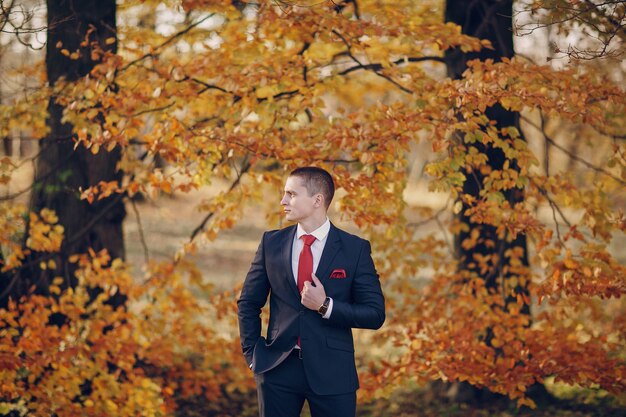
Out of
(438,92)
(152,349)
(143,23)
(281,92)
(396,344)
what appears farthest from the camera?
(143,23)

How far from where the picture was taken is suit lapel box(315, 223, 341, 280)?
3.70m

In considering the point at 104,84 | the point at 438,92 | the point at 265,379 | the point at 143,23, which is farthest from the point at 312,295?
the point at 143,23

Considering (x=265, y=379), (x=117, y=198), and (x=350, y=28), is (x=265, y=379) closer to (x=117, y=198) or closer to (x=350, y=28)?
(x=350, y=28)

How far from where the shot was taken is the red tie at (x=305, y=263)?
12.2ft

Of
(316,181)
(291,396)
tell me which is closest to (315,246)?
(316,181)

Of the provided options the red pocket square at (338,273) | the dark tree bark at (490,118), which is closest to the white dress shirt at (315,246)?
the red pocket square at (338,273)

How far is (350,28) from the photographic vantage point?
5707mm

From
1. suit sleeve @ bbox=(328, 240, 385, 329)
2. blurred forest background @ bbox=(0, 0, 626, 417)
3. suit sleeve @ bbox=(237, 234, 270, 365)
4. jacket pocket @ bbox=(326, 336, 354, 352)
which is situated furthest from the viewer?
blurred forest background @ bbox=(0, 0, 626, 417)

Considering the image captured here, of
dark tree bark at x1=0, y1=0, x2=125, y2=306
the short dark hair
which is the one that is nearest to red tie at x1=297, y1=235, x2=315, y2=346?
the short dark hair

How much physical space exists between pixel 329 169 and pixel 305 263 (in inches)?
77.3

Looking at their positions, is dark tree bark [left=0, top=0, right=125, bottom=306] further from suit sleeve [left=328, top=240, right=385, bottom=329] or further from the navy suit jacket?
suit sleeve [left=328, top=240, right=385, bottom=329]

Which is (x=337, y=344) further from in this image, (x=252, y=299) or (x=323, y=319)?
(x=252, y=299)

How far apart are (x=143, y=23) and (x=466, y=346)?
5.21 meters

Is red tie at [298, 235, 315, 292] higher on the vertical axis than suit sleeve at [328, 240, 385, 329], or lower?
higher
